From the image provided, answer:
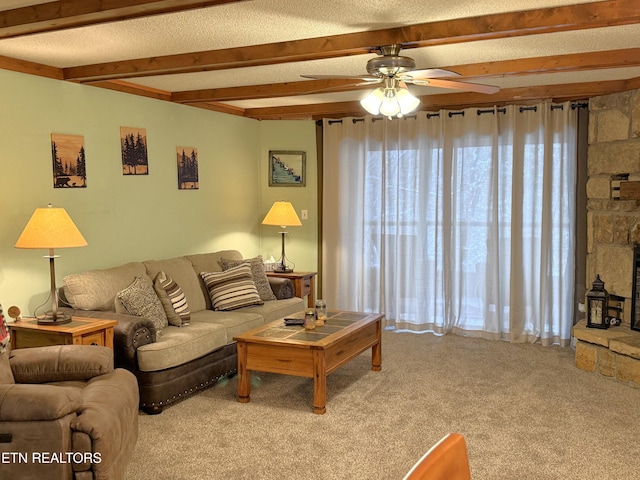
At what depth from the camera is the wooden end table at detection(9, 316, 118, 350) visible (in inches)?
149

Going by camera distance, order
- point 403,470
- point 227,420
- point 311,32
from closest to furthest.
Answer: point 403,470 < point 311,32 < point 227,420

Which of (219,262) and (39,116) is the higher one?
(39,116)

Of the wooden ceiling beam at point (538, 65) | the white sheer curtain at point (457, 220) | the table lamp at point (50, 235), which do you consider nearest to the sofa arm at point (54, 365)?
the table lamp at point (50, 235)

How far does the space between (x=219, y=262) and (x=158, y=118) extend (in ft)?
4.61

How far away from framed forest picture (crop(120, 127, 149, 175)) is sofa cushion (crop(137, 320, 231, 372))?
1481mm

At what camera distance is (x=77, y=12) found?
3061mm

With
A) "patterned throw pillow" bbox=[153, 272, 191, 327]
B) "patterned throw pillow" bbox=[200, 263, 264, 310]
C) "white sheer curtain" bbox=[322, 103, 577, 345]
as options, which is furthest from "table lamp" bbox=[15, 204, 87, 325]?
"white sheer curtain" bbox=[322, 103, 577, 345]

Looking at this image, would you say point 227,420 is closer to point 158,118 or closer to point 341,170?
point 158,118

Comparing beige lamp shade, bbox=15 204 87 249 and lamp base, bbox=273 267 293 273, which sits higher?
beige lamp shade, bbox=15 204 87 249

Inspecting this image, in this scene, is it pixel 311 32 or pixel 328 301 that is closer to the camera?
pixel 311 32

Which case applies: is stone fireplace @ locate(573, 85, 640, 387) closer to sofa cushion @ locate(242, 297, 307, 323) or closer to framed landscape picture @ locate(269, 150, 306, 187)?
sofa cushion @ locate(242, 297, 307, 323)

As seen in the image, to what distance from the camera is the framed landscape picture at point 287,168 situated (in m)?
6.98

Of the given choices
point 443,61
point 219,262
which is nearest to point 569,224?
point 443,61

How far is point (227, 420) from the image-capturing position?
3951 mm
